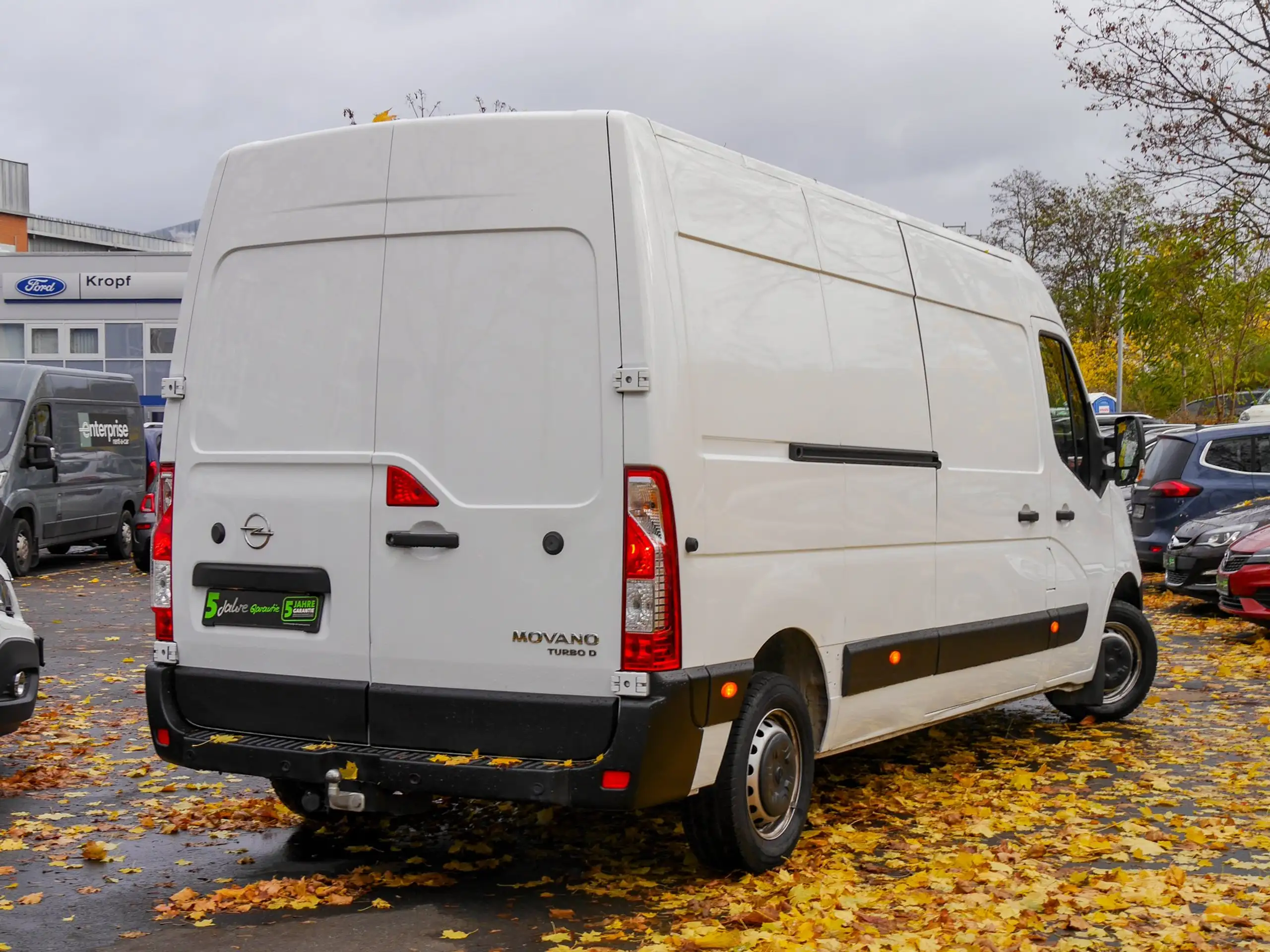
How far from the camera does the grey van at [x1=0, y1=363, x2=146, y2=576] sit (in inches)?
742

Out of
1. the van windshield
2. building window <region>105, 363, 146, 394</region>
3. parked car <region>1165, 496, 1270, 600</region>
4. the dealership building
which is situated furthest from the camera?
the dealership building

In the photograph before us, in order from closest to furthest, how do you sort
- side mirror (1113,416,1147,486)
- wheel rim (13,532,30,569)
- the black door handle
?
the black door handle → side mirror (1113,416,1147,486) → wheel rim (13,532,30,569)

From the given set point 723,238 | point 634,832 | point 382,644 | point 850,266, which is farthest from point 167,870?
point 850,266

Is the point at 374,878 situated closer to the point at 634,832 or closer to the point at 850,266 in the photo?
the point at 634,832

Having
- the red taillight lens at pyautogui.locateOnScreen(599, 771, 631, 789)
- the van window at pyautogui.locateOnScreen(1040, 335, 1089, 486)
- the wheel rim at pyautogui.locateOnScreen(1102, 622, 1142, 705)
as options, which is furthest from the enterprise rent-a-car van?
the wheel rim at pyautogui.locateOnScreen(1102, 622, 1142, 705)

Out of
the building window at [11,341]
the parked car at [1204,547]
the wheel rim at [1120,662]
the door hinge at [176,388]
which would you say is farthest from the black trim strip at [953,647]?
the building window at [11,341]

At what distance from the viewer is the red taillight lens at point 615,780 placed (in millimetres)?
4992

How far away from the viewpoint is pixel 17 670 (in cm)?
730

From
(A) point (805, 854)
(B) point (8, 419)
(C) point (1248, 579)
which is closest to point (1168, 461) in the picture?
(C) point (1248, 579)

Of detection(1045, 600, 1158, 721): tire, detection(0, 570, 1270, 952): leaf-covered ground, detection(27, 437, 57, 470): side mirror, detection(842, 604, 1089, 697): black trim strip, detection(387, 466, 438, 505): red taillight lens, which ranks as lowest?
detection(0, 570, 1270, 952): leaf-covered ground

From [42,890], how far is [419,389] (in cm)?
239

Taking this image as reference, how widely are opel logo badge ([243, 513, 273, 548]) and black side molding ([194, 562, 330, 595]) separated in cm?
9

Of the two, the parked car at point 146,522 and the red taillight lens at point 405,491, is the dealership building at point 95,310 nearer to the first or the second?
the parked car at point 146,522

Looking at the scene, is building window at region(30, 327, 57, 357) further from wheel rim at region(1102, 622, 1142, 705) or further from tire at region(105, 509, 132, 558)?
wheel rim at region(1102, 622, 1142, 705)
